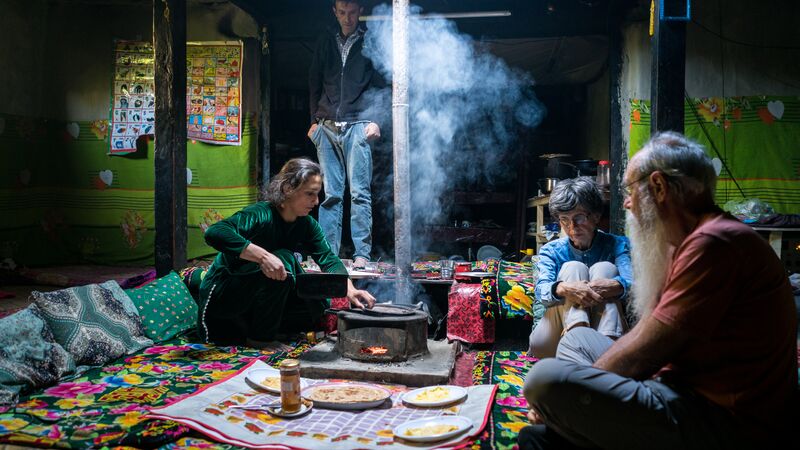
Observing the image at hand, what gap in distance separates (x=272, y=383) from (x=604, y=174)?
517 cm

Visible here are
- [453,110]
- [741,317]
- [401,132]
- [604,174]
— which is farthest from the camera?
[453,110]

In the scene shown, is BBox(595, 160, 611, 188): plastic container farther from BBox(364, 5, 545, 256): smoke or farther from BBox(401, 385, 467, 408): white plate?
BBox(401, 385, 467, 408): white plate

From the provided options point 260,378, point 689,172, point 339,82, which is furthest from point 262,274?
point 689,172

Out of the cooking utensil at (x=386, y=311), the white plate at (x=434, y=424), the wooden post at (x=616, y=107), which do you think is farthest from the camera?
the wooden post at (x=616, y=107)

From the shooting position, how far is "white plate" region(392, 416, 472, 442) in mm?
2740

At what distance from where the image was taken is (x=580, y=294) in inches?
135

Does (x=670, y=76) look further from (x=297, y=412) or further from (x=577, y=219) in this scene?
(x=297, y=412)

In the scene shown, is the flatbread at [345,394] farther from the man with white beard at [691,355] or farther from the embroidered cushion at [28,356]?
the embroidered cushion at [28,356]

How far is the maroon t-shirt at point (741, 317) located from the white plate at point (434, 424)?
1172 mm

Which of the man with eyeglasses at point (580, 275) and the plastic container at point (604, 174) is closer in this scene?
the man with eyeglasses at point (580, 275)

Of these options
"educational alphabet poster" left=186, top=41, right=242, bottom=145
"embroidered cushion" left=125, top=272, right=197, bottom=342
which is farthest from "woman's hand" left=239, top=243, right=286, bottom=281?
"educational alphabet poster" left=186, top=41, right=242, bottom=145

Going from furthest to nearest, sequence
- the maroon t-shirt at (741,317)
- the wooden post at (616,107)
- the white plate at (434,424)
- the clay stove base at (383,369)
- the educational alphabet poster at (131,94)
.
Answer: the educational alphabet poster at (131,94), the wooden post at (616,107), the clay stove base at (383,369), the white plate at (434,424), the maroon t-shirt at (741,317)

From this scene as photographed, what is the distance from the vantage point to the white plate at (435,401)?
3.25m

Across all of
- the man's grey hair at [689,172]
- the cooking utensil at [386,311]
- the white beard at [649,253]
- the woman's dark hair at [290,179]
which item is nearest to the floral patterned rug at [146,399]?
the cooking utensil at [386,311]
